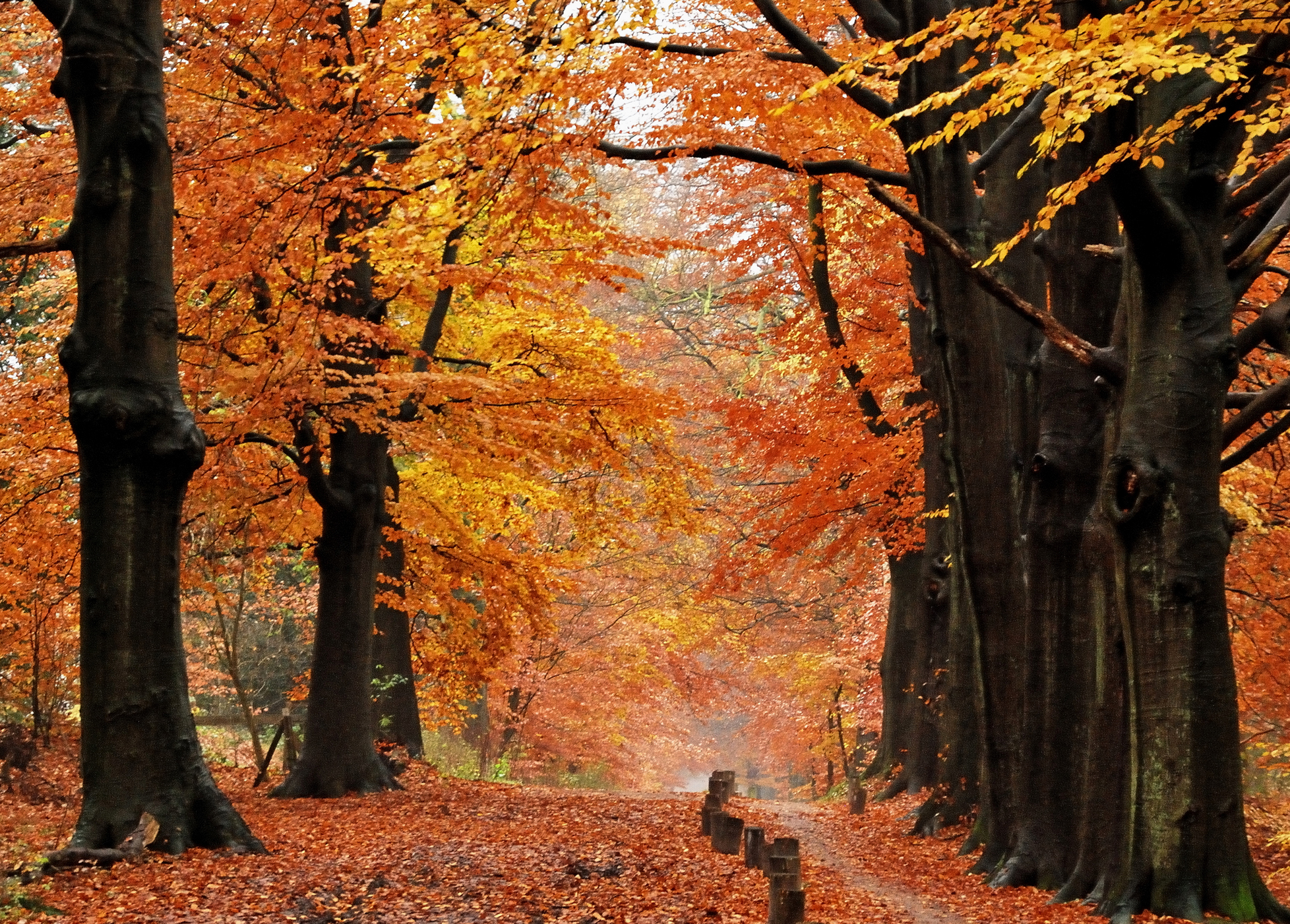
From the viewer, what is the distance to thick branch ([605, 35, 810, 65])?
8992mm

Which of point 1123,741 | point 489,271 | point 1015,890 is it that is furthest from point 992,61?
point 1015,890

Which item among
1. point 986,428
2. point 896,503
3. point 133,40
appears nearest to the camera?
point 133,40

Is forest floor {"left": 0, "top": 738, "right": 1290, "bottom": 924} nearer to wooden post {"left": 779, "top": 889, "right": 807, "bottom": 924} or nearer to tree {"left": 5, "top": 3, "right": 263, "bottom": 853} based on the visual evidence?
tree {"left": 5, "top": 3, "right": 263, "bottom": 853}

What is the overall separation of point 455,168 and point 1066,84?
4880mm

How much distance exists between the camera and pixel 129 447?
777 cm

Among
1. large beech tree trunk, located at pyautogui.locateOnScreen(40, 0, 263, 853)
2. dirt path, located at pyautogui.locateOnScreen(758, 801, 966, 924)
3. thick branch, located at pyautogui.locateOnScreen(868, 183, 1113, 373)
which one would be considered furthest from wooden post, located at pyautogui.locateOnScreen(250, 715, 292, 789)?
thick branch, located at pyautogui.locateOnScreen(868, 183, 1113, 373)

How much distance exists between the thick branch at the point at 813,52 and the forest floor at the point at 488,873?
241 inches

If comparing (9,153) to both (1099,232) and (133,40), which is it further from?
(1099,232)

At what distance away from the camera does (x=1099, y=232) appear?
28.0 ft

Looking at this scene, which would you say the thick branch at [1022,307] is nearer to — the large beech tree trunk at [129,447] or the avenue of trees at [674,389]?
the avenue of trees at [674,389]

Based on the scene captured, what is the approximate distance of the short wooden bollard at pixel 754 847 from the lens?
895cm

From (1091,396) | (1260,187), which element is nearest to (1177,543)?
(1091,396)

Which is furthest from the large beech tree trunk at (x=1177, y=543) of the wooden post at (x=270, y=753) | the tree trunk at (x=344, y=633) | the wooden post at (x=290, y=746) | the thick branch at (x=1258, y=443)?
the wooden post at (x=290, y=746)

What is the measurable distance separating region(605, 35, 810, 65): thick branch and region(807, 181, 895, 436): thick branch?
509 cm
